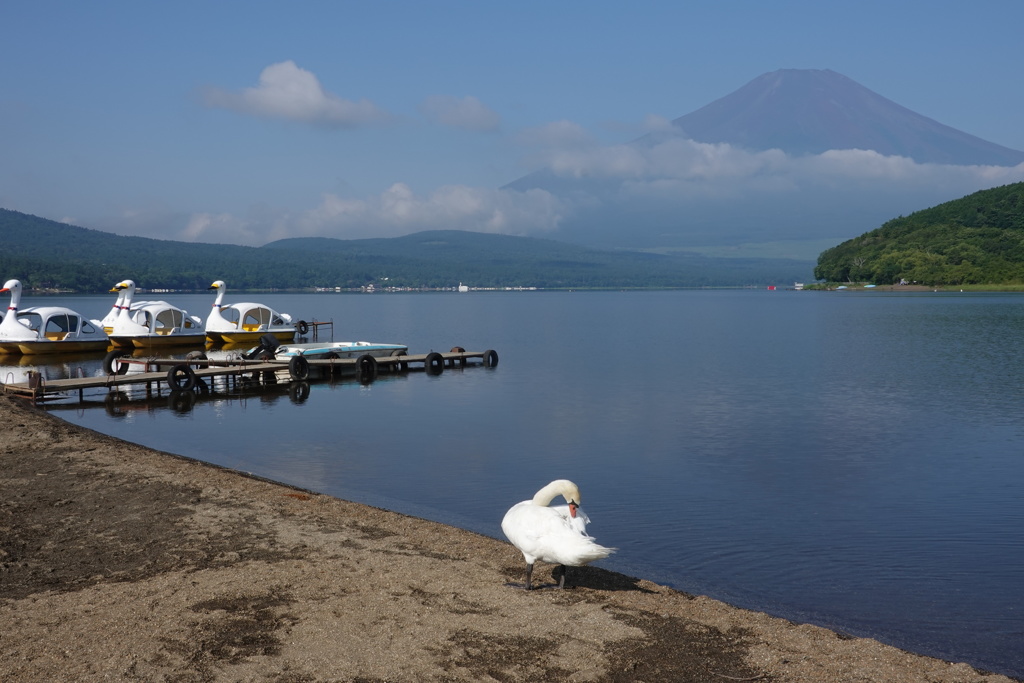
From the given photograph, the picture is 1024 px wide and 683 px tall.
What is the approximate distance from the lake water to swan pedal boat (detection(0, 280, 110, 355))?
116 inches

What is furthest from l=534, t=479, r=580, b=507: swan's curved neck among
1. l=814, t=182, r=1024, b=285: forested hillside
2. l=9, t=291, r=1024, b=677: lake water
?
l=814, t=182, r=1024, b=285: forested hillside

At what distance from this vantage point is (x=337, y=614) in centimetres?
805

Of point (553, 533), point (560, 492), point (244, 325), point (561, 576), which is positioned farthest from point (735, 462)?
point (244, 325)

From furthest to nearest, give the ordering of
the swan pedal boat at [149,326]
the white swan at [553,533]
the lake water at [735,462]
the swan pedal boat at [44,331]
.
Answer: the swan pedal boat at [149,326] < the swan pedal boat at [44,331] < the lake water at [735,462] < the white swan at [553,533]

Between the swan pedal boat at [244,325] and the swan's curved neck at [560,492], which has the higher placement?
the swan pedal boat at [244,325]

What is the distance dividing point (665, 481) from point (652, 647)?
352 inches

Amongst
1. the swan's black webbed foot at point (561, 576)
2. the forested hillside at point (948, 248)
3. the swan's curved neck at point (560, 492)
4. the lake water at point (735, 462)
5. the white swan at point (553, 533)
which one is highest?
the forested hillside at point (948, 248)

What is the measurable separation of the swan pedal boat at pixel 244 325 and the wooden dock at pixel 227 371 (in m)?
9.50

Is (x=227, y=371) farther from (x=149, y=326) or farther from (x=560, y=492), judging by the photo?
(x=560, y=492)

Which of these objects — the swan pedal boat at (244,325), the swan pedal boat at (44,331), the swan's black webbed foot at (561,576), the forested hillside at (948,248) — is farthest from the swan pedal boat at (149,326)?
the forested hillside at (948,248)

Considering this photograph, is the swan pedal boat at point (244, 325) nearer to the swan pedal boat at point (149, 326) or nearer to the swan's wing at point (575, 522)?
the swan pedal boat at point (149, 326)

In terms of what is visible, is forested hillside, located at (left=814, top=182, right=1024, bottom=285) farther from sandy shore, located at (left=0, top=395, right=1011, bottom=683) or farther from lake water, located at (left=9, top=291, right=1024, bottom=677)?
sandy shore, located at (left=0, top=395, right=1011, bottom=683)

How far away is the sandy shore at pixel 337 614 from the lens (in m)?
7.02

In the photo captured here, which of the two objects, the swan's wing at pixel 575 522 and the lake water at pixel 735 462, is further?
the lake water at pixel 735 462
